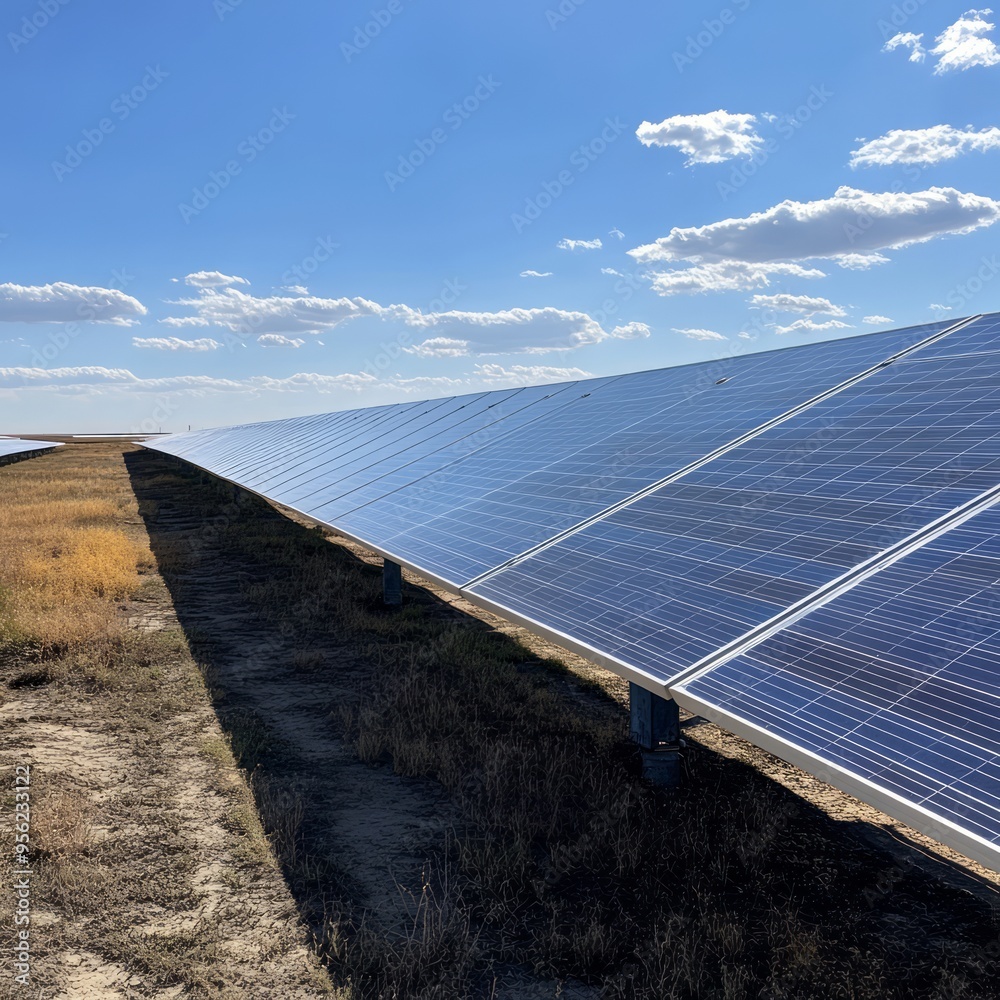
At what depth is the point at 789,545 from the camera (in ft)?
21.6

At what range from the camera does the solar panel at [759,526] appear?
5.94 meters

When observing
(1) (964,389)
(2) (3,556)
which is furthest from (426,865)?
(2) (3,556)

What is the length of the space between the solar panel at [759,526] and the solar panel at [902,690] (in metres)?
0.40

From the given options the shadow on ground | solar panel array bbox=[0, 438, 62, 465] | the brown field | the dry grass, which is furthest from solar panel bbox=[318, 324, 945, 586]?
solar panel array bbox=[0, 438, 62, 465]

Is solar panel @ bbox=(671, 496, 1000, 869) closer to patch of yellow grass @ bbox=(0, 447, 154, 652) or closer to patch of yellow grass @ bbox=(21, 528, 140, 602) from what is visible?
patch of yellow grass @ bbox=(0, 447, 154, 652)

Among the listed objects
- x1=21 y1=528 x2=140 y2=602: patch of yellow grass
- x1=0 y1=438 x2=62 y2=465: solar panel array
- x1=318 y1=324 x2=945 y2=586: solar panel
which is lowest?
x1=21 y1=528 x2=140 y2=602: patch of yellow grass

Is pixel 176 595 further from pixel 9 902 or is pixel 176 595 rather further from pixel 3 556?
pixel 9 902

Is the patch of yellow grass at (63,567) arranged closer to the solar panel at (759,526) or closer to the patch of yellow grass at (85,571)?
the patch of yellow grass at (85,571)

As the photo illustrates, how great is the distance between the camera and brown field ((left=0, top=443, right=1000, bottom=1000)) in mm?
5297

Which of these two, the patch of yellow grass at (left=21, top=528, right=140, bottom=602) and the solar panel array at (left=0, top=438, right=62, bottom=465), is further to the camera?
the solar panel array at (left=0, top=438, right=62, bottom=465)

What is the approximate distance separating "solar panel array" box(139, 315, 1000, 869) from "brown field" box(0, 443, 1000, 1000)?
1.94 metres

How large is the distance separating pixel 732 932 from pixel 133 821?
17.0 feet

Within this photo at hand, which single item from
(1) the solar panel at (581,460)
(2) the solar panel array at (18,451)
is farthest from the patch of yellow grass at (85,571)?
(2) the solar panel array at (18,451)

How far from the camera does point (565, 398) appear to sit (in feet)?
65.0
